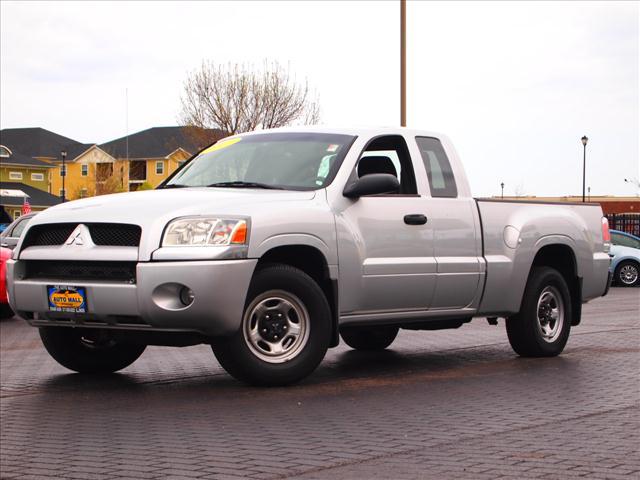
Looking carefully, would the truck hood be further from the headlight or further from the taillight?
the taillight

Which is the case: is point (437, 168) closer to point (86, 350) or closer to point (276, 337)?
point (276, 337)

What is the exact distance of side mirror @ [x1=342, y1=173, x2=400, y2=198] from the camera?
929 centimetres

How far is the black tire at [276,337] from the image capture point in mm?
8648

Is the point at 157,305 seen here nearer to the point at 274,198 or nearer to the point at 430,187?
the point at 274,198

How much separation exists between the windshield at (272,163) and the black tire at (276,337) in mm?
897

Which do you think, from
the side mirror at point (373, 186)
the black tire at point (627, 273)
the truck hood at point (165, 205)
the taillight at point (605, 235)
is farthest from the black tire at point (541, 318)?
the black tire at point (627, 273)

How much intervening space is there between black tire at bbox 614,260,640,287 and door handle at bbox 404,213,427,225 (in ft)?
69.0

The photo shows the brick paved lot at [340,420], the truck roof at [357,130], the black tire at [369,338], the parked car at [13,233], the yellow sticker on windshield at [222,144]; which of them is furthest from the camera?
the parked car at [13,233]

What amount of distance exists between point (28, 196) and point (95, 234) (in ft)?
295

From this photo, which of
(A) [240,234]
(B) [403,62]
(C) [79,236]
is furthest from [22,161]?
(A) [240,234]

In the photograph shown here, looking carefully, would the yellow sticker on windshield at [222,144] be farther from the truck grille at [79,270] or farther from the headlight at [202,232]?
the truck grille at [79,270]

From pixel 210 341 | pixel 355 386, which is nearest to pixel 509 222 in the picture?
pixel 355 386

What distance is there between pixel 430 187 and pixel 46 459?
494 cm

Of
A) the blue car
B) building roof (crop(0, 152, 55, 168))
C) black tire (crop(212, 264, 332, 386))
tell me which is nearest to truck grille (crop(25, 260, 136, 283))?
black tire (crop(212, 264, 332, 386))
